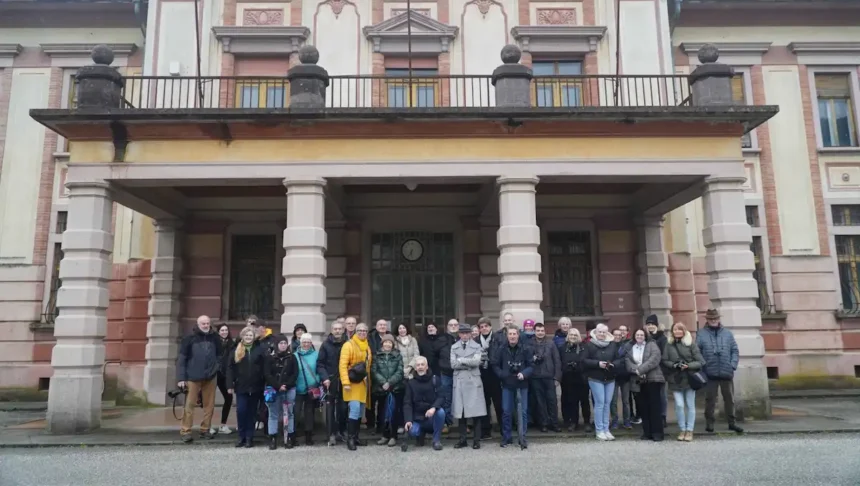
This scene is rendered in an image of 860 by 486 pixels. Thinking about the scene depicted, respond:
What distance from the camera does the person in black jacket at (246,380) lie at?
895cm

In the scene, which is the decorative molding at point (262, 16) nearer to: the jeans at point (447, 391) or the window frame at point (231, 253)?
the window frame at point (231, 253)

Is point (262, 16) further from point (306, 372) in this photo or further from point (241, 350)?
point (306, 372)

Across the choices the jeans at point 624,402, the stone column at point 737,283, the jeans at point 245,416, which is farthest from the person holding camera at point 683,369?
the jeans at point 245,416

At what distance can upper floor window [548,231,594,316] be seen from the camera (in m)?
14.6

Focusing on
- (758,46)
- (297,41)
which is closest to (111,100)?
(297,41)

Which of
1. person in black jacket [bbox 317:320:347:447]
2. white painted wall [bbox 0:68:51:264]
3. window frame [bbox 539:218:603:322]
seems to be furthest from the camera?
white painted wall [bbox 0:68:51:264]

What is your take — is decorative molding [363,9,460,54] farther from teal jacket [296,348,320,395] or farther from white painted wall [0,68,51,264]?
white painted wall [0,68,51,264]

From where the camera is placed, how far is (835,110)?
16.8 m

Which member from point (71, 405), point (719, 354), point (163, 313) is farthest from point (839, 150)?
point (71, 405)

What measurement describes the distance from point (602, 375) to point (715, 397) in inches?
79.1

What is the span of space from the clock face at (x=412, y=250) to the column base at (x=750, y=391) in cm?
730

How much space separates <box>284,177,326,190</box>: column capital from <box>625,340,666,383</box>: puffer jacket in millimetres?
5985

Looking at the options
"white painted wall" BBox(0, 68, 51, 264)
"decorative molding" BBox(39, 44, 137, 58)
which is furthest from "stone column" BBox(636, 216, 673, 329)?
"white painted wall" BBox(0, 68, 51, 264)

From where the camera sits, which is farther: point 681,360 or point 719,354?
point 719,354
